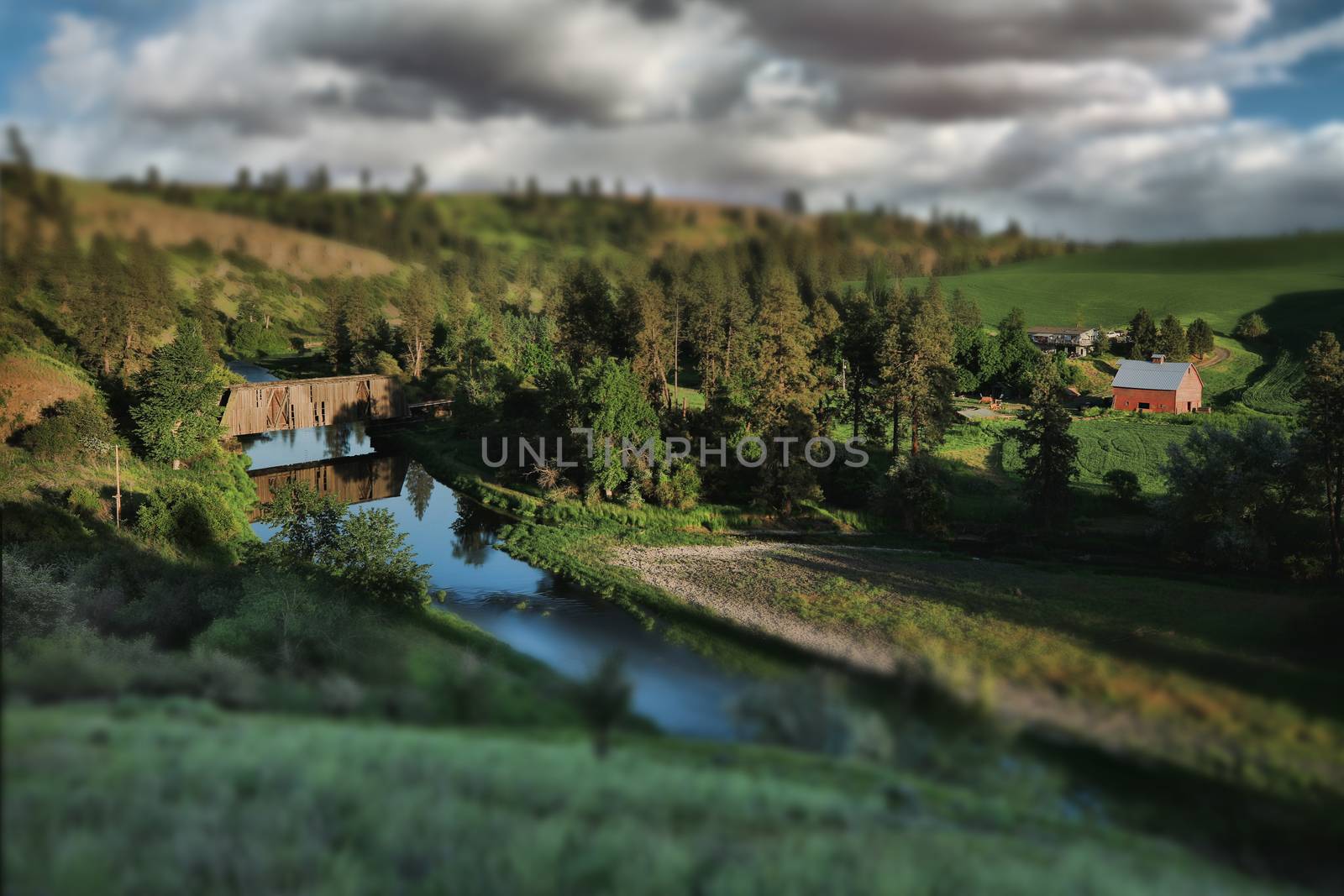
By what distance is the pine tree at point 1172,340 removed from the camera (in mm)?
48125

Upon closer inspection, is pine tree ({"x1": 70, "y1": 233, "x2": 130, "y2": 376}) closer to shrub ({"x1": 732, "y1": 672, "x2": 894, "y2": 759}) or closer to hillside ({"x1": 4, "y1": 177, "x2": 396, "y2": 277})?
hillside ({"x1": 4, "y1": 177, "x2": 396, "y2": 277})

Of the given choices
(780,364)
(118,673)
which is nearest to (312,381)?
(780,364)

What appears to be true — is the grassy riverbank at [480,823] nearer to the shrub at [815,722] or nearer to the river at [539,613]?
the shrub at [815,722]

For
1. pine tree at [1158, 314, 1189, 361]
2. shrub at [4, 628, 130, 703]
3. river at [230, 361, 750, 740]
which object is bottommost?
river at [230, 361, 750, 740]

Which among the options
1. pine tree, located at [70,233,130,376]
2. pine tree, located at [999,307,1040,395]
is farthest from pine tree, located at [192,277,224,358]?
pine tree, located at [999,307,1040,395]

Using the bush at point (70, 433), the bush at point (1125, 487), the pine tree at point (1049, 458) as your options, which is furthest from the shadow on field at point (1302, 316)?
the bush at point (70, 433)

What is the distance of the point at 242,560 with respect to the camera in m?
27.2

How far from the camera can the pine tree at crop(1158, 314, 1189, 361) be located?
48125 millimetres

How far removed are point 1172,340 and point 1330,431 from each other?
2302cm

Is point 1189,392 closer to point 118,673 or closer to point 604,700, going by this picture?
point 604,700

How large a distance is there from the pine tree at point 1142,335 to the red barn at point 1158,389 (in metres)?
1.51

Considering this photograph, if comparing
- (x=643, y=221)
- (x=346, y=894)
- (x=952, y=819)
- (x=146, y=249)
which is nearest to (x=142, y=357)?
(x=146, y=249)

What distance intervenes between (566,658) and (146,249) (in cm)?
1872

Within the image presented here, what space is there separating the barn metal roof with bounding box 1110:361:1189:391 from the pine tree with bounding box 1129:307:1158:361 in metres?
1.38
